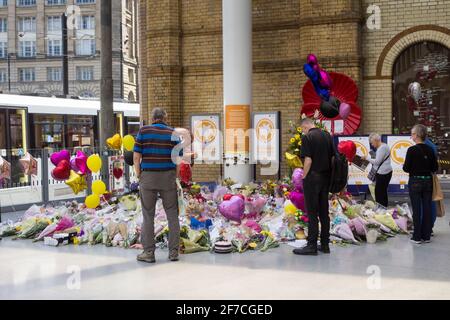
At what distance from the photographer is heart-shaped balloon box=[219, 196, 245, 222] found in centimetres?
921

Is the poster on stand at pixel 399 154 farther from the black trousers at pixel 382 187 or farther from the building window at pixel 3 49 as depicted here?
the building window at pixel 3 49

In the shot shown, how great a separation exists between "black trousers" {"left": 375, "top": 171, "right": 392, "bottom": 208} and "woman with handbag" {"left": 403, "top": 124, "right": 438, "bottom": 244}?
1.80 meters

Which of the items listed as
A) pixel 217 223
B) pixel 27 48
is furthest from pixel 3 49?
pixel 217 223

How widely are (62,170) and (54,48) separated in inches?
2456

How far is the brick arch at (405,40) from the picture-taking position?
13.7 m

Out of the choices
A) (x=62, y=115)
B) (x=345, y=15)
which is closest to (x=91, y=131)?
(x=62, y=115)

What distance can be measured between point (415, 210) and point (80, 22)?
6417 cm

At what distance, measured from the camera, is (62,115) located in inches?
904

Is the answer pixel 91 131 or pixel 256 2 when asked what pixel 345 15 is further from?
pixel 91 131

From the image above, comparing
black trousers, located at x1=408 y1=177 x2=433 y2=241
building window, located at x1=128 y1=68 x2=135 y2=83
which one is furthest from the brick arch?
building window, located at x1=128 y1=68 x2=135 y2=83

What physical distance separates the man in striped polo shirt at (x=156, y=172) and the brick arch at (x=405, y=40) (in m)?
7.68

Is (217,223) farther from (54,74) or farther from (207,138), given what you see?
(54,74)

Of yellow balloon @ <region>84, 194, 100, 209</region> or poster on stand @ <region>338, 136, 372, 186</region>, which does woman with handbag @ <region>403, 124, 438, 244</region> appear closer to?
poster on stand @ <region>338, 136, 372, 186</region>

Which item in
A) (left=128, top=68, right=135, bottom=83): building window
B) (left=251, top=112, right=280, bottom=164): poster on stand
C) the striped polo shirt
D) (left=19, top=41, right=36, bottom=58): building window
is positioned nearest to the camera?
the striped polo shirt
